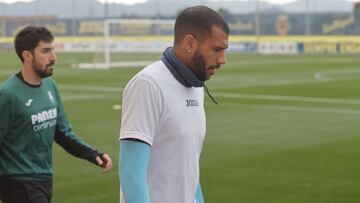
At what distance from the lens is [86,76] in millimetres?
35656

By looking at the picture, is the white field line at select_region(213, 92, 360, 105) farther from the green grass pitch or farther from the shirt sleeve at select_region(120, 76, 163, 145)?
the shirt sleeve at select_region(120, 76, 163, 145)

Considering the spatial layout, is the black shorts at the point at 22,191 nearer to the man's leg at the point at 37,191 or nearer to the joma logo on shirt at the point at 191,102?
the man's leg at the point at 37,191

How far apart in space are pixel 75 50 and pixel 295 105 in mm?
50327

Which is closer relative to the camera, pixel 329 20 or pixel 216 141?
pixel 216 141

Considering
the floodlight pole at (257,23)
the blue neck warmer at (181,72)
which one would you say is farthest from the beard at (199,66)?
the floodlight pole at (257,23)

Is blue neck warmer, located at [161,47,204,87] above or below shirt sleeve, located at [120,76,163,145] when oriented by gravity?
above

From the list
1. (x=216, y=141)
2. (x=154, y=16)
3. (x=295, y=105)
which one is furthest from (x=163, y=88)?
(x=154, y=16)

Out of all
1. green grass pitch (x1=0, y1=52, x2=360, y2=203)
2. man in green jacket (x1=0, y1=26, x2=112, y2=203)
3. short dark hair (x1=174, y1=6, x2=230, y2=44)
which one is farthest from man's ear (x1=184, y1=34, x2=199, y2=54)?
green grass pitch (x1=0, y1=52, x2=360, y2=203)

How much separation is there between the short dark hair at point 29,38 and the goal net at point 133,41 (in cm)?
4001

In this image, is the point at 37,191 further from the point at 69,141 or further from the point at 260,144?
the point at 260,144

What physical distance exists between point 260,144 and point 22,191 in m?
8.66

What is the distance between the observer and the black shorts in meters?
5.70

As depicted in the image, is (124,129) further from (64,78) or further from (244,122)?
(64,78)

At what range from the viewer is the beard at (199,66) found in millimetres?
3750
